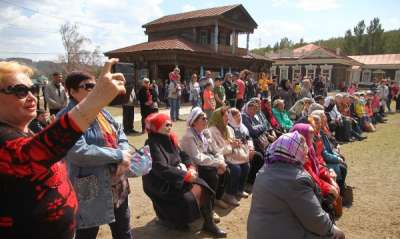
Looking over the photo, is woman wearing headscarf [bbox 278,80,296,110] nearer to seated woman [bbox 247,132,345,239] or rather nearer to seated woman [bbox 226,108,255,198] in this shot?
seated woman [bbox 226,108,255,198]

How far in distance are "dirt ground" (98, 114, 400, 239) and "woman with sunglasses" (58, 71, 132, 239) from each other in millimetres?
1378

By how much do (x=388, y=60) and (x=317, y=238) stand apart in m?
49.8

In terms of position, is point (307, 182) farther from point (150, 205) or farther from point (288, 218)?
point (150, 205)

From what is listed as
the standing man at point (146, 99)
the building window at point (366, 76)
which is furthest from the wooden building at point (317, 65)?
the standing man at point (146, 99)

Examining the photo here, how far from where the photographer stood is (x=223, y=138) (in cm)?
510

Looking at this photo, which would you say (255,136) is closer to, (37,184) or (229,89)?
(37,184)

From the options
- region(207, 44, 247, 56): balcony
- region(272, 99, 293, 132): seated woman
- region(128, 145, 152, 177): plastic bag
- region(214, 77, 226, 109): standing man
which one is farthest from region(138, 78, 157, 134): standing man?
region(207, 44, 247, 56): balcony

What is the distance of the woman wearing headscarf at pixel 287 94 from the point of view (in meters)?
11.5

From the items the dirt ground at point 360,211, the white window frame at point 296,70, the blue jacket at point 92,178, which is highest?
the white window frame at point 296,70

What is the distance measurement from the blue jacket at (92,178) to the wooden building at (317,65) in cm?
3745

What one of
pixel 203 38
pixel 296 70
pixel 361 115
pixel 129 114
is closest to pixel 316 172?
pixel 129 114

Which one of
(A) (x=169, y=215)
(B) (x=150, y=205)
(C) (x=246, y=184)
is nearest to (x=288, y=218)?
(A) (x=169, y=215)

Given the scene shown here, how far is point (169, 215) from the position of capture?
3.94 metres

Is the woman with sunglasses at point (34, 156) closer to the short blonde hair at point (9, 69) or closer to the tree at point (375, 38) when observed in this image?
the short blonde hair at point (9, 69)
